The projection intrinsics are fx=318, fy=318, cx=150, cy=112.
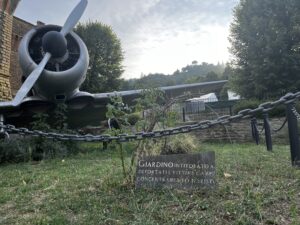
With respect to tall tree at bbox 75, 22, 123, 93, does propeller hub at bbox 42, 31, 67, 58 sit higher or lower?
lower

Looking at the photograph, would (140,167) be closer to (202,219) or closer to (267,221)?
(202,219)

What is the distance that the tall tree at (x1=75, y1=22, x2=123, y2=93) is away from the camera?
92.5 feet

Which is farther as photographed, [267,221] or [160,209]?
[160,209]

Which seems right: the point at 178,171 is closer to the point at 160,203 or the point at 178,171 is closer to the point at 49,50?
the point at 160,203

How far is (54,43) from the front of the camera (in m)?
7.67

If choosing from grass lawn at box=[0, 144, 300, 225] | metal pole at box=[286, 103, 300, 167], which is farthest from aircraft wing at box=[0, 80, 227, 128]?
grass lawn at box=[0, 144, 300, 225]

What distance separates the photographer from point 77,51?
8398 mm

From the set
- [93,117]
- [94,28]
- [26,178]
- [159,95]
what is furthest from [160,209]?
[94,28]

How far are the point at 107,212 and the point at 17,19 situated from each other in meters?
18.0

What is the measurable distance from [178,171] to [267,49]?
15.9 meters

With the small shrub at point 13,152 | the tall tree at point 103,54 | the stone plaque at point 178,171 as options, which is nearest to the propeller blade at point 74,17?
the small shrub at point 13,152

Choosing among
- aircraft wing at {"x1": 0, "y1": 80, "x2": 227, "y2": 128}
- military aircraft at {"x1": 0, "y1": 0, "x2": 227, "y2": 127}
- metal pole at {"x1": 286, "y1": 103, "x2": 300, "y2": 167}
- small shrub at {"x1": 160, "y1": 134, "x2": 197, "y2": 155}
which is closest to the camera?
metal pole at {"x1": 286, "y1": 103, "x2": 300, "y2": 167}

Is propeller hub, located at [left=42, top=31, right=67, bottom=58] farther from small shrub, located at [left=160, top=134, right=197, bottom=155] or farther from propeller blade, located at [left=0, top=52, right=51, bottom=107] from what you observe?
small shrub, located at [left=160, top=134, right=197, bottom=155]

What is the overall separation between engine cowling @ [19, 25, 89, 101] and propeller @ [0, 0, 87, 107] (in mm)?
227
